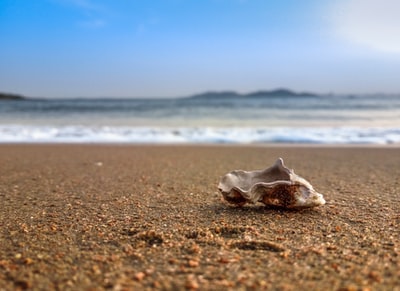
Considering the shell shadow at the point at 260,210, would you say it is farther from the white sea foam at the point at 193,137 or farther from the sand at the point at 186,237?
the white sea foam at the point at 193,137

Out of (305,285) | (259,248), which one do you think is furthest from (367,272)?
(259,248)

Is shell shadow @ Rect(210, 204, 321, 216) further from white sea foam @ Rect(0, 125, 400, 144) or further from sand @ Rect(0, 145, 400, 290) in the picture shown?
white sea foam @ Rect(0, 125, 400, 144)

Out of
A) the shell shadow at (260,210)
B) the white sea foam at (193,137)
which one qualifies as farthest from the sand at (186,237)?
the white sea foam at (193,137)

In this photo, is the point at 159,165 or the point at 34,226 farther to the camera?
the point at 159,165

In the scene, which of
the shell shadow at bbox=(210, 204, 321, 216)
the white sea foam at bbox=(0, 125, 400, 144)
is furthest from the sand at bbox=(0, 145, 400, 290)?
the white sea foam at bbox=(0, 125, 400, 144)

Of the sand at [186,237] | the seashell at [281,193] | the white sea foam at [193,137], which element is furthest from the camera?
the white sea foam at [193,137]

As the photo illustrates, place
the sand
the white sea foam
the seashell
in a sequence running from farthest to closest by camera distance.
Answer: the white sea foam < the seashell < the sand

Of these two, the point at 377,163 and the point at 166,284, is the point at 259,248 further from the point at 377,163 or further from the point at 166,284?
the point at 377,163

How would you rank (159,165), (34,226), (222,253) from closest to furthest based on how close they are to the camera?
(222,253)
(34,226)
(159,165)
